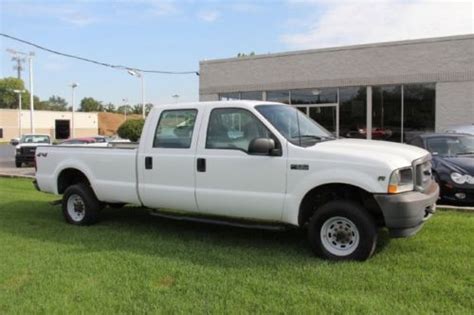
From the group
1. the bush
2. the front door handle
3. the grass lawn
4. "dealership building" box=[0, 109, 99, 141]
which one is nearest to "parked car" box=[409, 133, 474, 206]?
the grass lawn

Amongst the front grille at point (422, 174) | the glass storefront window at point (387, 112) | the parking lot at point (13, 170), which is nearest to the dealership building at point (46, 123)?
the parking lot at point (13, 170)

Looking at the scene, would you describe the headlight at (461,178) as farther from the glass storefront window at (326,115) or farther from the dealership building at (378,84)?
the glass storefront window at (326,115)

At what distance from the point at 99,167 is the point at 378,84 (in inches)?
612

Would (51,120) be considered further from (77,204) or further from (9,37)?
(77,204)

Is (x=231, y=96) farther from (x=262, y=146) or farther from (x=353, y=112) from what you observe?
(x=262, y=146)

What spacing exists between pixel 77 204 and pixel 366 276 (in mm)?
5091

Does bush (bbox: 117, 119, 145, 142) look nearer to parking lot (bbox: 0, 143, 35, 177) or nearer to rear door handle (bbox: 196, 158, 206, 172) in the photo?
parking lot (bbox: 0, 143, 35, 177)

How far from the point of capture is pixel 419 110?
789 inches

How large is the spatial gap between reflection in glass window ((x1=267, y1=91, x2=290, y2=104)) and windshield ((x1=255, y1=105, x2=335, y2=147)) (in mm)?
16754

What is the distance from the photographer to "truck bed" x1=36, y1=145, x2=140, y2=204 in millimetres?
7477

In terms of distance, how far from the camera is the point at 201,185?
6.69 metres

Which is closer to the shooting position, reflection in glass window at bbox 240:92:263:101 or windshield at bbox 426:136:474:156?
windshield at bbox 426:136:474:156

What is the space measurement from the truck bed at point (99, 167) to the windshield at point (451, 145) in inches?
239

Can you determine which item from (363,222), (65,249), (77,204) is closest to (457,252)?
(363,222)
